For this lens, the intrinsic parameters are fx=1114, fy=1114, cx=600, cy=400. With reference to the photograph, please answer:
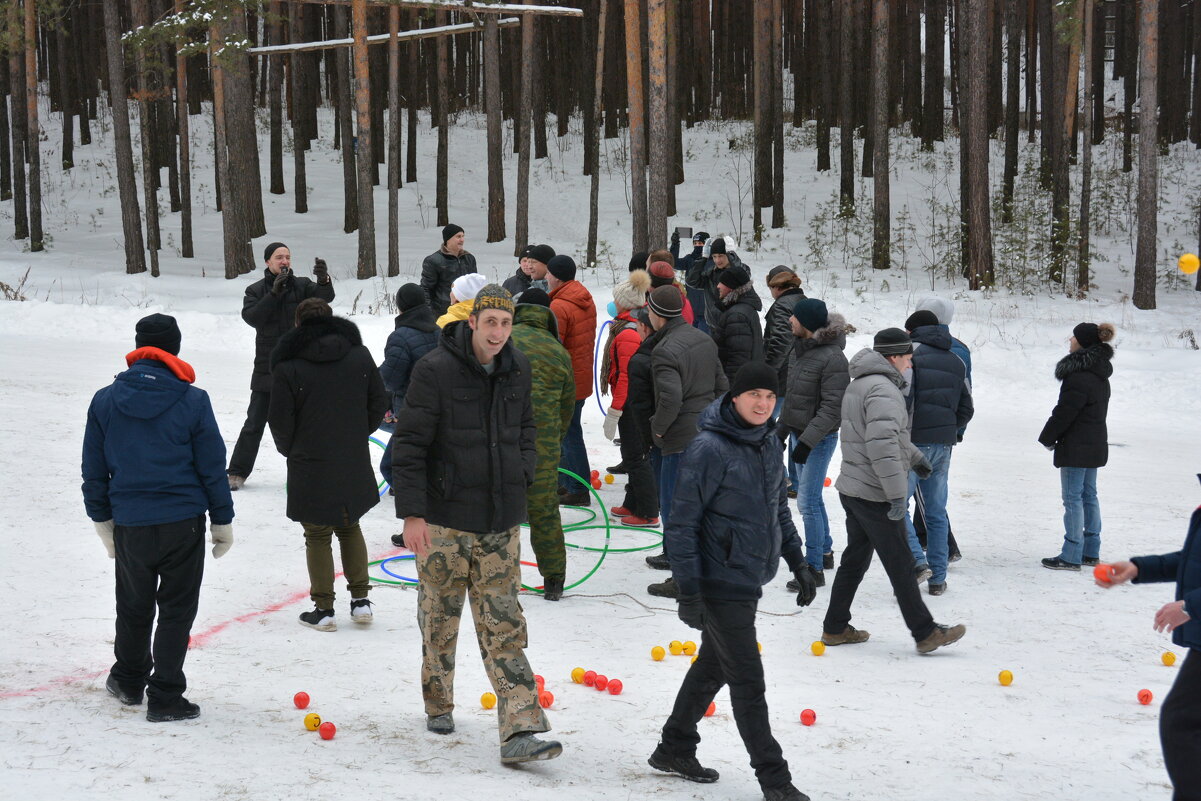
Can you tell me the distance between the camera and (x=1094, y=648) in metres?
6.50

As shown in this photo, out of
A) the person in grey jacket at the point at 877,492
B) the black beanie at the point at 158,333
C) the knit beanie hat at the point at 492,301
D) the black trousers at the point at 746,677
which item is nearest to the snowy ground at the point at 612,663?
the person in grey jacket at the point at 877,492

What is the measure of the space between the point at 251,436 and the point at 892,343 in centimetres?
509

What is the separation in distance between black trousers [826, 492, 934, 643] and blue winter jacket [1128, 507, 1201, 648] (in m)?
2.11

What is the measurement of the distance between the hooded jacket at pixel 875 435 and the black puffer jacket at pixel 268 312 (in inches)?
168

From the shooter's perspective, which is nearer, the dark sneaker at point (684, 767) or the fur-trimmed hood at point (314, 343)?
the dark sneaker at point (684, 767)

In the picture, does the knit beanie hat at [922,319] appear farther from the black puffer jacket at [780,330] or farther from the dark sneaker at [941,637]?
the dark sneaker at [941,637]

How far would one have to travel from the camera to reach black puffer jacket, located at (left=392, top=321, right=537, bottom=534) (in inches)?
185

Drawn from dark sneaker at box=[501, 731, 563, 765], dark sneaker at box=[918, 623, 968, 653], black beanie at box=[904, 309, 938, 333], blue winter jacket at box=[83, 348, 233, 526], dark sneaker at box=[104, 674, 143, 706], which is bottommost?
dark sneaker at box=[918, 623, 968, 653]

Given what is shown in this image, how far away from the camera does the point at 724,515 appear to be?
4.49 metres

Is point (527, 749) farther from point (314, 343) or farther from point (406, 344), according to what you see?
point (406, 344)

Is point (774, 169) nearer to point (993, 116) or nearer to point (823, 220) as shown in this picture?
point (823, 220)

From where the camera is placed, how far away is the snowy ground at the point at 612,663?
183 inches

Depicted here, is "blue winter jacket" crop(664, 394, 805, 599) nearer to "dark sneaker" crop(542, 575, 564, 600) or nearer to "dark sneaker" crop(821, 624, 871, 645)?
"dark sneaker" crop(821, 624, 871, 645)

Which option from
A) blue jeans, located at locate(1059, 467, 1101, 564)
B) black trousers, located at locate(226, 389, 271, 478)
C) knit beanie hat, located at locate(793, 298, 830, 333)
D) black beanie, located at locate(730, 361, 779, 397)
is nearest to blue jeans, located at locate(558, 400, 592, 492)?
knit beanie hat, located at locate(793, 298, 830, 333)
